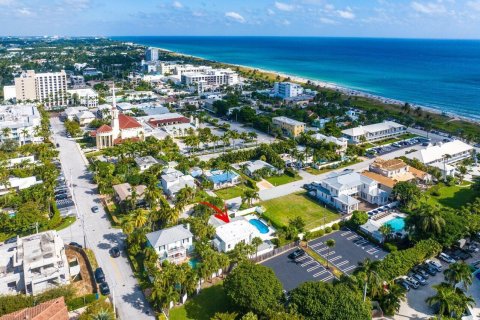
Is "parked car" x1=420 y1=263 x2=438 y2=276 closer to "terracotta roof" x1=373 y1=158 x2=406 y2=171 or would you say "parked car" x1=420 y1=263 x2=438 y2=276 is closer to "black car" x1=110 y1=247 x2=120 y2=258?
"terracotta roof" x1=373 y1=158 x2=406 y2=171

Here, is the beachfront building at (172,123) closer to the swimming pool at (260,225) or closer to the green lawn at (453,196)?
the swimming pool at (260,225)

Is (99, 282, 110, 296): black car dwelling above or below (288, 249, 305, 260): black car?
below

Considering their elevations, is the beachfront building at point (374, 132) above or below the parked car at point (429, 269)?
above

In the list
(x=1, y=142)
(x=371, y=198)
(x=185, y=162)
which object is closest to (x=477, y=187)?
(x=371, y=198)

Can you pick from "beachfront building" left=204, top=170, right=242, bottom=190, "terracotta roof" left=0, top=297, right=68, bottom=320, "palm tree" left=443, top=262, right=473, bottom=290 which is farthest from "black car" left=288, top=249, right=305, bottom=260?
"terracotta roof" left=0, top=297, right=68, bottom=320

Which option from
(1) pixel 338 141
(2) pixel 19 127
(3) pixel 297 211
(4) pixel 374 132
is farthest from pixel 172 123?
(3) pixel 297 211

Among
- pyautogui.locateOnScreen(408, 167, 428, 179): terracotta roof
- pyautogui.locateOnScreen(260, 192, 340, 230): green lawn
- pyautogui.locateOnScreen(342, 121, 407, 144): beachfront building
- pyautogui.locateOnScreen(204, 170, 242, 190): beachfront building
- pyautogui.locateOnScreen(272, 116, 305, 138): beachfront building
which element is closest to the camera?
pyautogui.locateOnScreen(260, 192, 340, 230): green lawn

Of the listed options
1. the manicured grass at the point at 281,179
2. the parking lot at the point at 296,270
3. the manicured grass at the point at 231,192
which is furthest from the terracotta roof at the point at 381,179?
the parking lot at the point at 296,270

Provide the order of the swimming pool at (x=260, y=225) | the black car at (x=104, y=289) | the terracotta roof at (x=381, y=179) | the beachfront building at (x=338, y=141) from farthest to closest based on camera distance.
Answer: the beachfront building at (x=338, y=141) → the terracotta roof at (x=381, y=179) → the swimming pool at (x=260, y=225) → the black car at (x=104, y=289)
